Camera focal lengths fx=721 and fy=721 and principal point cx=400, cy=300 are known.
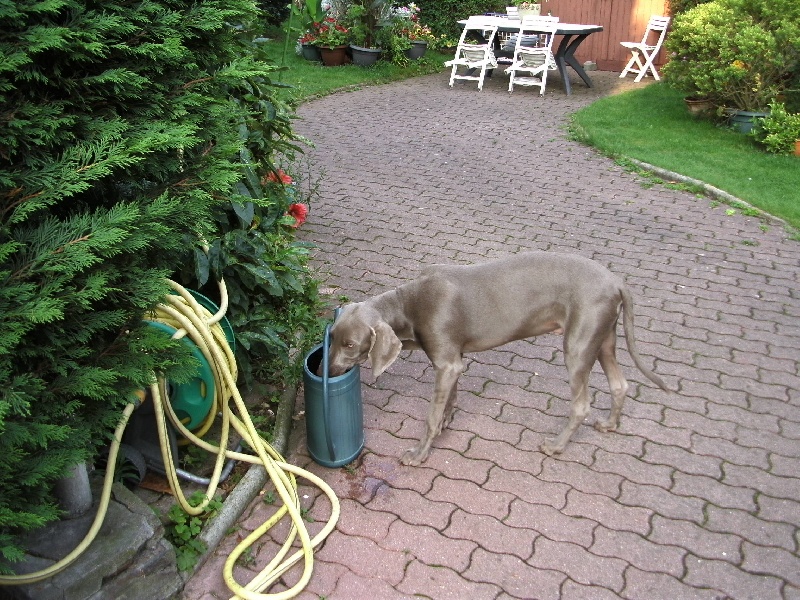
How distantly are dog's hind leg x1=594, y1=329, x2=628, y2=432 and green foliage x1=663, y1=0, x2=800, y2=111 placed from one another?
7.49 metres

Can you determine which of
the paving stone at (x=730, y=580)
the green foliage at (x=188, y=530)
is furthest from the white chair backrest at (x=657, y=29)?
the green foliage at (x=188, y=530)

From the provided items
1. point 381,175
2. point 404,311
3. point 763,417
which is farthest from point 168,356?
point 381,175

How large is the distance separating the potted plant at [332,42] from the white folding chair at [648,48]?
20.1 feet

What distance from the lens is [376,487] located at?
12.8 feet

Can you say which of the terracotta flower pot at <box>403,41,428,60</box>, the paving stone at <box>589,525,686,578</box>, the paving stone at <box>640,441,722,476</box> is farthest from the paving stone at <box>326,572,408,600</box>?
the terracotta flower pot at <box>403,41,428,60</box>

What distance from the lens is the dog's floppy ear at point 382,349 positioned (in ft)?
12.4

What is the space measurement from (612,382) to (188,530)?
8.14ft

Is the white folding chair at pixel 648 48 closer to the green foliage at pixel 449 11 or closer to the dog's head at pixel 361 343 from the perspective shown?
the green foliage at pixel 449 11

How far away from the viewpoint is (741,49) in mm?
9836

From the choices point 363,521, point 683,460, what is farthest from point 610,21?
point 363,521

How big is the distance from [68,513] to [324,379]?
1287 mm

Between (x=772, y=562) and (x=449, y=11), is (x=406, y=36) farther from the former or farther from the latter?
(x=772, y=562)

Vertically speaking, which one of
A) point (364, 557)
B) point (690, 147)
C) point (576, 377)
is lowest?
point (364, 557)

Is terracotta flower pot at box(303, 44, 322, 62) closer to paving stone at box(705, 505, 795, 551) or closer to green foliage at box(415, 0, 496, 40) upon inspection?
green foliage at box(415, 0, 496, 40)
